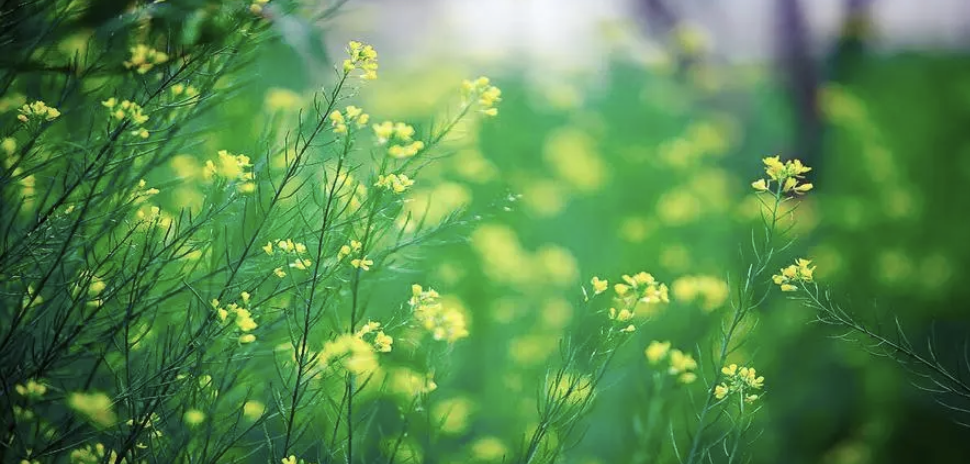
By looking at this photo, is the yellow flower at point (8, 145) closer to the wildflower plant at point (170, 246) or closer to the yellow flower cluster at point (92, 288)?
the wildflower plant at point (170, 246)

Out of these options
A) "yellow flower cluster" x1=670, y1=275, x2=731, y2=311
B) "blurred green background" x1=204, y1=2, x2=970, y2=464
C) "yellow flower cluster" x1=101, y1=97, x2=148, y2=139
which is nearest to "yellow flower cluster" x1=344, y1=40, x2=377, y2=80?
"yellow flower cluster" x1=101, y1=97, x2=148, y2=139

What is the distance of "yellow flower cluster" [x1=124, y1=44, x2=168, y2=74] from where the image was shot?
5.29ft

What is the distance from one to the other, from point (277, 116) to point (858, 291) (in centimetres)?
546

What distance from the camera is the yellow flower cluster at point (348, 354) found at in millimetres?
1382

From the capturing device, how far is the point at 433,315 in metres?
1.69

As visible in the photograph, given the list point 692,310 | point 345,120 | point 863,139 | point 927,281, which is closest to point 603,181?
point 692,310

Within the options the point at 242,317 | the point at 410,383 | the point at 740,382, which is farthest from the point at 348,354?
the point at 410,383

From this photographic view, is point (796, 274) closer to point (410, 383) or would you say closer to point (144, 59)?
point (410, 383)

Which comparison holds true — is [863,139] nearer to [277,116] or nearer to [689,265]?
[689,265]

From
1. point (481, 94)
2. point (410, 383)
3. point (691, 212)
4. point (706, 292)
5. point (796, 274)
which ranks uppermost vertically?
point (481, 94)

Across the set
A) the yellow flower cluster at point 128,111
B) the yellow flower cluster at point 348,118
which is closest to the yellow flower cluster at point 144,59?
the yellow flower cluster at point 128,111

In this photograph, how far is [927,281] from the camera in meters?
5.77

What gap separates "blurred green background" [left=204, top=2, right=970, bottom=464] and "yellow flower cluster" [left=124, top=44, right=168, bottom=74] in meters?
1.87

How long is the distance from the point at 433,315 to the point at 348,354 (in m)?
0.25
